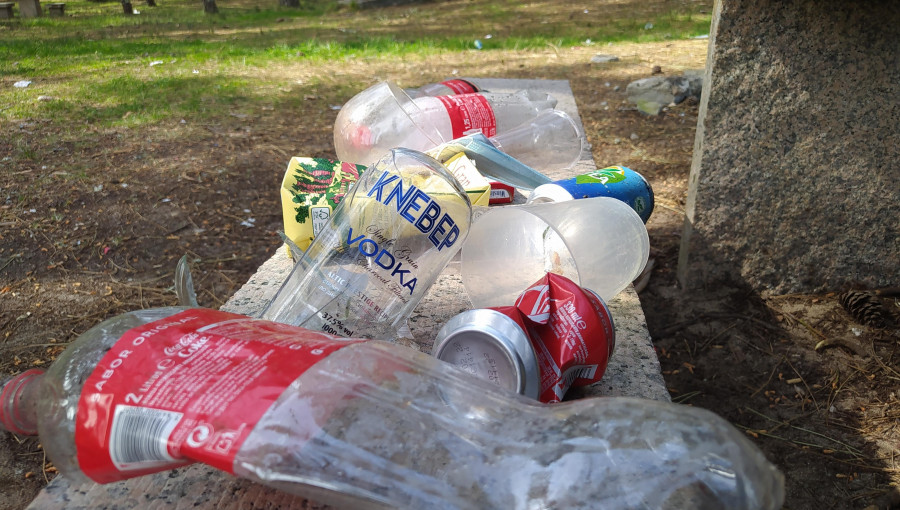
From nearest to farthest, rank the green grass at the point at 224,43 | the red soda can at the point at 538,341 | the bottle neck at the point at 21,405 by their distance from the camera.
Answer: the bottle neck at the point at 21,405
the red soda can at the point at 538,341
the green grass at the point at 224,43

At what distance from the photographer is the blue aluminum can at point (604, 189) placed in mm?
1902

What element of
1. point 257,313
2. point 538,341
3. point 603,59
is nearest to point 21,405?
point 257,313

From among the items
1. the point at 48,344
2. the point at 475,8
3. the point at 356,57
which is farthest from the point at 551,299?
the point at 475,8

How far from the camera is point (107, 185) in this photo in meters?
3.60

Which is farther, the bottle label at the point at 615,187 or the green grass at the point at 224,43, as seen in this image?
the green grass at the point at 224,43

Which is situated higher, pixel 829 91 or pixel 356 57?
pixel 829 91

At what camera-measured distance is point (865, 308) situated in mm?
2467

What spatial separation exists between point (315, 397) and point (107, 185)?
315 cm

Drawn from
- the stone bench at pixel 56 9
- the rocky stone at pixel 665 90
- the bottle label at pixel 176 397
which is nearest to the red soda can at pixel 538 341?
the bottle label at pixel 176 397

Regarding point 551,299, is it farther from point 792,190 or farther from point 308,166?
point 792,190

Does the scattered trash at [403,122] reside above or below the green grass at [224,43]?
above

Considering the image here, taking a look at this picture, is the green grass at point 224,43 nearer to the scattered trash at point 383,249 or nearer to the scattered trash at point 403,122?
the scattered trash at point 403,122

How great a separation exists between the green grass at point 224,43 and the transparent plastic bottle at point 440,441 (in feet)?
13.2

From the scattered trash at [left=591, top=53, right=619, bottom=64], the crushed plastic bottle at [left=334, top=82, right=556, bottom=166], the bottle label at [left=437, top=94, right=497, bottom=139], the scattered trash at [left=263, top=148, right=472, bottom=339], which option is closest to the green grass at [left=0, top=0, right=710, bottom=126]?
the scattered trash at [left=591, top=53, right=619, bottom=64]
